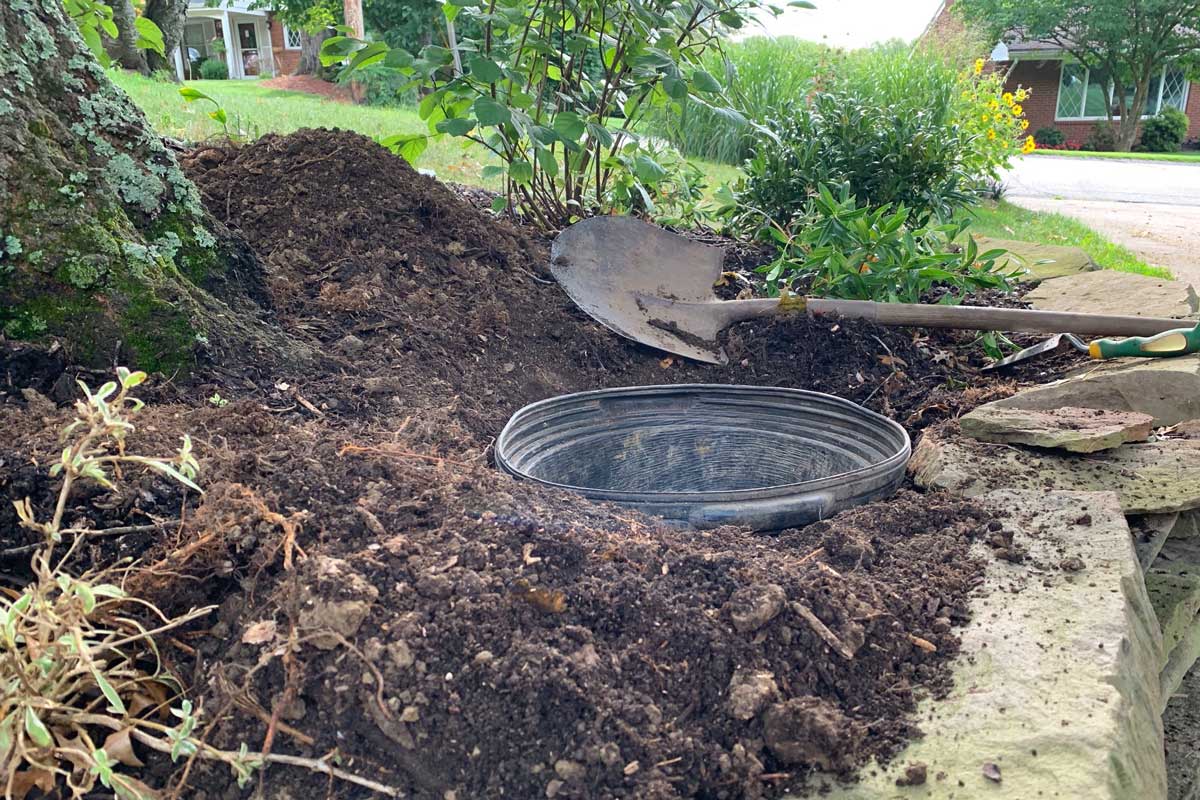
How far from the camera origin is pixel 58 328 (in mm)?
1903

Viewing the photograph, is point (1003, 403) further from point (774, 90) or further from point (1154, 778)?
point (774, 90)

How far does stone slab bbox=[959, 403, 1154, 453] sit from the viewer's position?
2.06 m

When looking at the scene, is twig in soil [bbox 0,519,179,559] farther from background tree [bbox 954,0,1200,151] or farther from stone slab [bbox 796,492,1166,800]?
background tree [bbox 954,0,1200,151]

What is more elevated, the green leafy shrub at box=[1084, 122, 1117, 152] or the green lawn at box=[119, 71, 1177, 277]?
the green lawn at box=[119, 71, 1177, 277]

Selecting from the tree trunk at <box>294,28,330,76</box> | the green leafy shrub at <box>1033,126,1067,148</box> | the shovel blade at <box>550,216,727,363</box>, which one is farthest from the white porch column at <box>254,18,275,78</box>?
the shovel blade at <box>550,216,727,363</box>

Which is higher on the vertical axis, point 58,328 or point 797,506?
point 58,328

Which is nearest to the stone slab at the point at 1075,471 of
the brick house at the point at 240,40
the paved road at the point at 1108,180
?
the paved road at the point at 1108,180

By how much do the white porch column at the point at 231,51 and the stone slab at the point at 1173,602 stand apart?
36243mm

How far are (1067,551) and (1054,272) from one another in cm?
281

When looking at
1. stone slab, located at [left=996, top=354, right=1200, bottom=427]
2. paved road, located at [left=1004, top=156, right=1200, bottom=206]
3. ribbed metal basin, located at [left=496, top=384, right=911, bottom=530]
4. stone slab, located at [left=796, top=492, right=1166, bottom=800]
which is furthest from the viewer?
paved road, located at [left=1004, top=156, right=1200, bottom=206]

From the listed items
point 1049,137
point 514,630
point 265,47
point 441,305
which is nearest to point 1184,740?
point 514,630

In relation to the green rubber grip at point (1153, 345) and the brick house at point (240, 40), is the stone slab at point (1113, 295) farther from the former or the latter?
the brick house at point (240, 40)

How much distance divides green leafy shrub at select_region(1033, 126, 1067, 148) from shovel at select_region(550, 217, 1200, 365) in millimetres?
29717

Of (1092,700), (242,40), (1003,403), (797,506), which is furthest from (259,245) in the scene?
(242,40)
